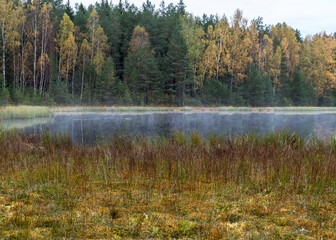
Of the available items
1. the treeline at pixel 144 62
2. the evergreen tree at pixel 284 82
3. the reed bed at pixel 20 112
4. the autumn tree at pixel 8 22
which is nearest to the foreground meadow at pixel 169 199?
the reed bed at pixel 20 112

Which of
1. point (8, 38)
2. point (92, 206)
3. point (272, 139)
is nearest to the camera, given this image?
point (92, 206)

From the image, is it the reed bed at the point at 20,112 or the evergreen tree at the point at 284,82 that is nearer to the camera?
the reed bed at the point at 20,112

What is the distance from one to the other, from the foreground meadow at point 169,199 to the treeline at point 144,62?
25.7m

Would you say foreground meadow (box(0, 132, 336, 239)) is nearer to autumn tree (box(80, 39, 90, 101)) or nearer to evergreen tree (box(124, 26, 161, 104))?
evergreen tree (box(124, 26, 161, 104))

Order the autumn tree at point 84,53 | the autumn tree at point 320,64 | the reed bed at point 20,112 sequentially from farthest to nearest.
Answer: the autumn tree at point 320,64 < the autumn tree at point 84,53 < the reed bed at point 20,112

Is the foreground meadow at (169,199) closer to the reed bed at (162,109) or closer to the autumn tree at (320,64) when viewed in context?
the reed bed at (162,109)

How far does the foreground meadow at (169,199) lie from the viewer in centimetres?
243

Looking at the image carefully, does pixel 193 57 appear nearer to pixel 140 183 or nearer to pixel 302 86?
pixel 302 86

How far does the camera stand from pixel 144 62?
124ft

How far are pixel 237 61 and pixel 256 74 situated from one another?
4.88m

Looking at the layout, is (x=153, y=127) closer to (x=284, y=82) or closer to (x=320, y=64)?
(x=284, y=82)

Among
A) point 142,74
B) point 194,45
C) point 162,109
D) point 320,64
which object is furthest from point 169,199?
point 320,64

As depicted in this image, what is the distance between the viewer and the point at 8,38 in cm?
3052

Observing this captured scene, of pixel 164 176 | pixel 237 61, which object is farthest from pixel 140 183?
pixel 237 61
